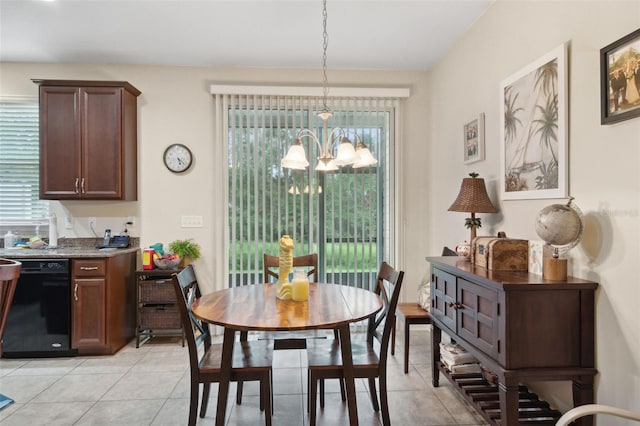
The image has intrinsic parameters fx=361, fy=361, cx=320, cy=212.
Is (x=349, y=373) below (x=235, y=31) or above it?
below

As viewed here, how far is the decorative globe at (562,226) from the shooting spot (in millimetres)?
1676

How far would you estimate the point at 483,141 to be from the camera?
2809 millimetres

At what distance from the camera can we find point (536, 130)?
2.16m

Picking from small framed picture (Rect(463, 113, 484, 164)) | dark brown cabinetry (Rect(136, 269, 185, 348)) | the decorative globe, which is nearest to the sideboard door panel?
the decorative globe

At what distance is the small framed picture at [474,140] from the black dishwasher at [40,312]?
3588mm

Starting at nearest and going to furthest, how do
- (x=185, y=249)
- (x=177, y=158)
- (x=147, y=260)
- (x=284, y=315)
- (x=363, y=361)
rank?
1. (x=284, y=315)
2. (x=363, y=361)
3. (x=147, y=260)
4. (x=185, y=249)
5. (x=177, y=158)

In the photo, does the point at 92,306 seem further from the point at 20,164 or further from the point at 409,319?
the point at 409,319

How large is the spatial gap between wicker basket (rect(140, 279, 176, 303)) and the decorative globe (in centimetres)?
311

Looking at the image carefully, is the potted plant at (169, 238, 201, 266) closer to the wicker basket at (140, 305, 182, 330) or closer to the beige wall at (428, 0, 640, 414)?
the wicker basket at (140, 305, 182, 330)

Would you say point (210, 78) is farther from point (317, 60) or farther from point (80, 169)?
point (80, 169)

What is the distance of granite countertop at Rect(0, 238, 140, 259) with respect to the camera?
3.16 metres

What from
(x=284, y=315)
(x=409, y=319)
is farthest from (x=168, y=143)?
(x=409, y=319)

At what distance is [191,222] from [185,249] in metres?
0.31

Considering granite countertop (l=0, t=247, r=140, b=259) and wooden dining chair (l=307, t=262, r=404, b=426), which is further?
granite countertop (l=0, t=247, r=140, b=259)
